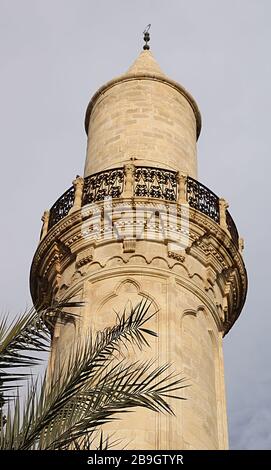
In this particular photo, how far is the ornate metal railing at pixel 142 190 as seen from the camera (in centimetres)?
1388

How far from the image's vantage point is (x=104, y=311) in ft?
41.0

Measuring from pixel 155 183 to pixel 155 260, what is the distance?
1509 millimetres

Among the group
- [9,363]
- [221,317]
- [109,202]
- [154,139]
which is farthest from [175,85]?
[9,363]

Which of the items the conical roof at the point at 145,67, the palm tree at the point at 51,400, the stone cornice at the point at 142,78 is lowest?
the palm tree at the point at 51,400

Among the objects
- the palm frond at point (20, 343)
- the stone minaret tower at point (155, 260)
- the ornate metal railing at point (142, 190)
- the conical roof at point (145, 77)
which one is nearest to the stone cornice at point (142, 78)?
the conical roof at point (145, 77)

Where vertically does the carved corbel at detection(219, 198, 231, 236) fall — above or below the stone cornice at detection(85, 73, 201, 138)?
below

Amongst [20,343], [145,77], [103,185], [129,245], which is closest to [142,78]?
[145,77]

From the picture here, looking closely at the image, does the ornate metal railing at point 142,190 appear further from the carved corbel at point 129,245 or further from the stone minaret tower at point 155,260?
the carved corbel at point 129,245

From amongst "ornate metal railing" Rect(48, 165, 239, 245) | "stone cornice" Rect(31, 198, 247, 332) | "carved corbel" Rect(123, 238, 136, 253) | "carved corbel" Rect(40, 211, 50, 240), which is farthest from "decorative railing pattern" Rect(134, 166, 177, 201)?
"carved corbel" Rect(40, 211, 50, 240)

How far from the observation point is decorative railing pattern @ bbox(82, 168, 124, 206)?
1396 centimetres

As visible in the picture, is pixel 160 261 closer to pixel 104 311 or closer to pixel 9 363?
pixel 104 311

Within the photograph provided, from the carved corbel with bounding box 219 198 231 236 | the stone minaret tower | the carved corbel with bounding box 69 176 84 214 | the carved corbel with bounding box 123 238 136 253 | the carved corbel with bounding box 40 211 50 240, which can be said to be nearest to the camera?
the stone minaret tower

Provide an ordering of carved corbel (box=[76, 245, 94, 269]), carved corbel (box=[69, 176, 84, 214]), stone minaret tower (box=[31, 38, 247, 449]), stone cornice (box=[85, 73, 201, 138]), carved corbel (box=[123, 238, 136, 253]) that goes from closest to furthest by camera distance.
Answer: stone minaret tower (box=[31, 38, 247, 449]), carved corbel (box=[123, 238, 136, 253]), carved corbel (box=[76, 245, 94, 269]), carved corbel (box=[69, 176, 84, 214]), stone cornice (box=[85, 73, 201, 138])

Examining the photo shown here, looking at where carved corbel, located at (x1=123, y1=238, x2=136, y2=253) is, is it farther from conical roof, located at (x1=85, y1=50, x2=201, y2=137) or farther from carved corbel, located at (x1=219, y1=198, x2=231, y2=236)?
conical roof, located at (x1=85, y1=50, x2=201, y2=137)
